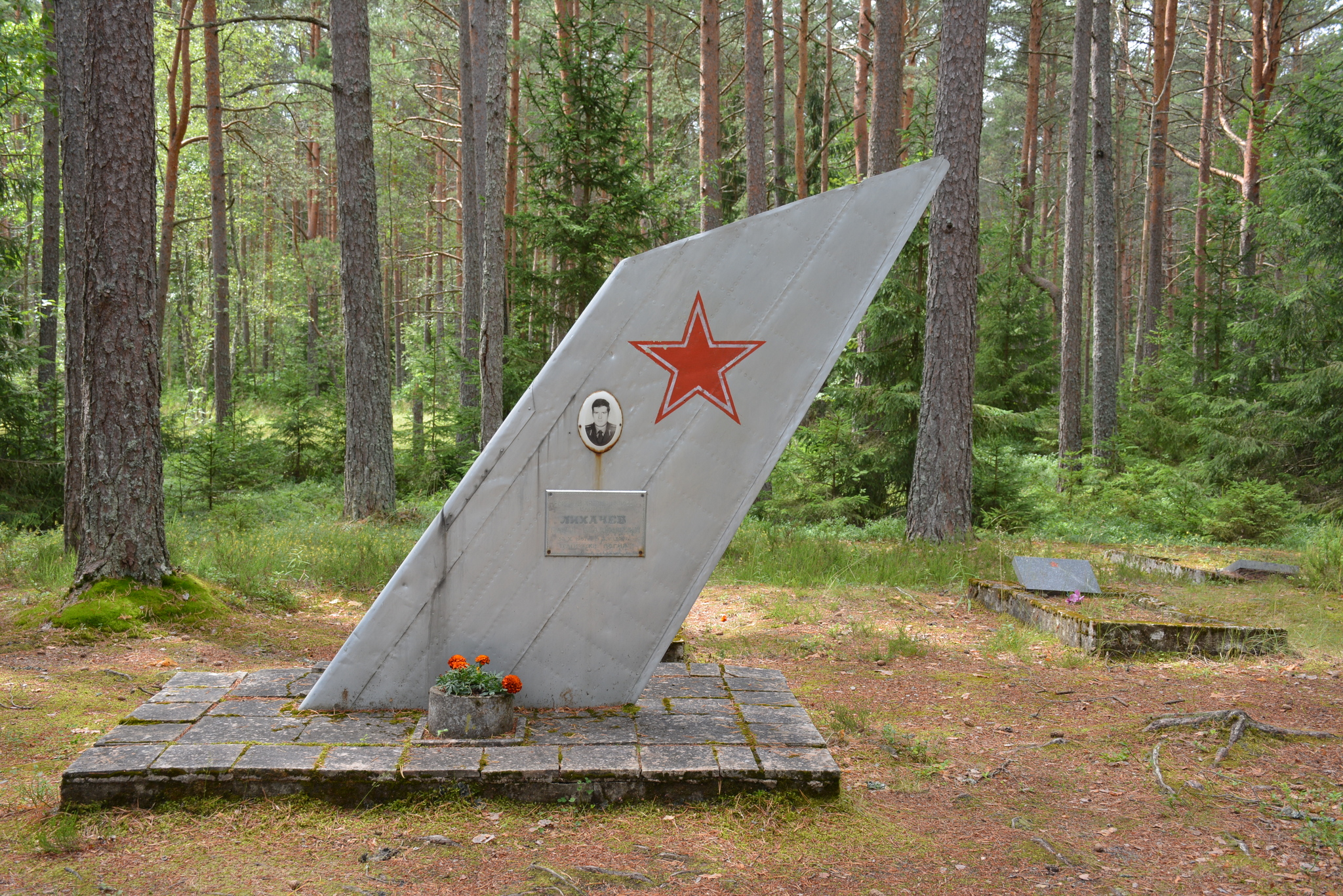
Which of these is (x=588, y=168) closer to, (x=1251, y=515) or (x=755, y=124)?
(x=755, y=124)

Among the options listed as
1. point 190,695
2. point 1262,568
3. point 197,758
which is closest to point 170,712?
point 190,695

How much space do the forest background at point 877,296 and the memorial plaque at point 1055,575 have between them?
9.85 ft

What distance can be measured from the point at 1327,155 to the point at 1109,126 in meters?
3.24

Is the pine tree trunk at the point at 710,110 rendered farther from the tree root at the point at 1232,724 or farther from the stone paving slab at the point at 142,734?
the stone paving slab at the point at 142,734

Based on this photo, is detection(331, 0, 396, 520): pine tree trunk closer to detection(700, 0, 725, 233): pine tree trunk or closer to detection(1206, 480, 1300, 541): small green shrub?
detection(700, 0, 725, 233): pine tree trunk

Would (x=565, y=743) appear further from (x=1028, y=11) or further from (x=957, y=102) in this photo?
(x=1028, y=11)

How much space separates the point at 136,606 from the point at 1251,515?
451 inches

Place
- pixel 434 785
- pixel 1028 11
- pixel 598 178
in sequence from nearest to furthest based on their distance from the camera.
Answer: pixel 434 785
pixel 598 178
pixel 1028 11

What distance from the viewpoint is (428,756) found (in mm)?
3096

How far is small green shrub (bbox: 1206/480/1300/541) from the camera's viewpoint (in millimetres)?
10172

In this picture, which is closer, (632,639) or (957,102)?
(632,639)

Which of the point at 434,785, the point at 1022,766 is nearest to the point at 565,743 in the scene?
the point at 434,785

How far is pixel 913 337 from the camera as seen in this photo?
34.6 ft

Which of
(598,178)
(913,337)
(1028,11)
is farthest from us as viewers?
(1028,11)
